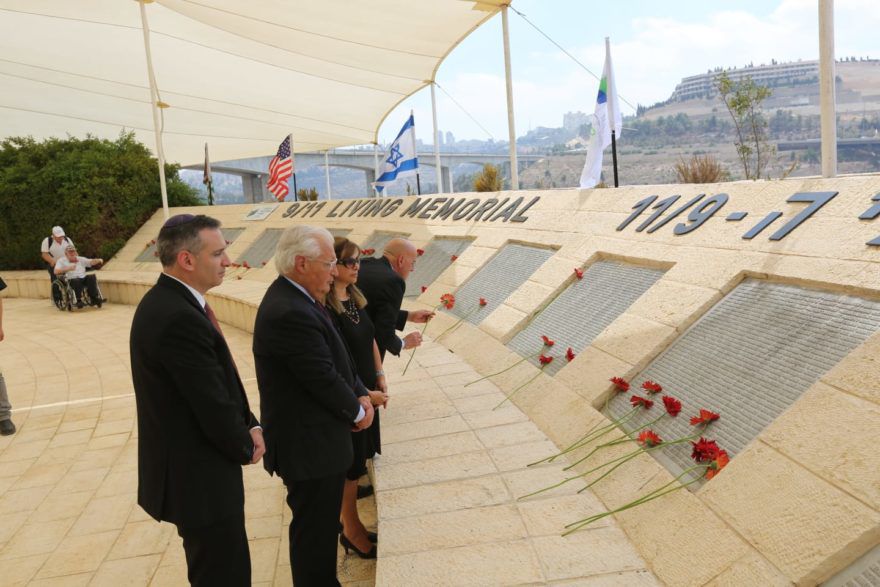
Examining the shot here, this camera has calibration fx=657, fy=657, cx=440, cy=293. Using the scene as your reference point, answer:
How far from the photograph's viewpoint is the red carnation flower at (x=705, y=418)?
3.09m

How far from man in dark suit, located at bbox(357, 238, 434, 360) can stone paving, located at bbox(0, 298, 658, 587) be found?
0.67m

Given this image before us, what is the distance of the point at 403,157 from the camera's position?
1428cm

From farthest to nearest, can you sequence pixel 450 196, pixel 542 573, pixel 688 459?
pixel 450 196
pixel 688 459
pixel 542 573

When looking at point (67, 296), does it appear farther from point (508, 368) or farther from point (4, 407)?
point (508, 368)

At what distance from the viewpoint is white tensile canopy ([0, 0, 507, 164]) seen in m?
12.1

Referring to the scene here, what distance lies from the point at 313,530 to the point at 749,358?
2260 millimetres

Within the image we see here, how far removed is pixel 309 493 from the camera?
282cm

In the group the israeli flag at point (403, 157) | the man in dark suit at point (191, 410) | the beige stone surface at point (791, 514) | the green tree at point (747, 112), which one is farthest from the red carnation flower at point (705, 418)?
the green tree at point (747, 112)

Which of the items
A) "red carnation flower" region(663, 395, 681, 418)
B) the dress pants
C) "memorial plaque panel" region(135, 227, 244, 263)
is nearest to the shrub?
"red carnation flower" region(663, 395, 681, 418)

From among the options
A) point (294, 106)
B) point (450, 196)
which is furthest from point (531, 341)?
point (294, 106)

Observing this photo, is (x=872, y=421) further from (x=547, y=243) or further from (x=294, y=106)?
(x=294, y=106)

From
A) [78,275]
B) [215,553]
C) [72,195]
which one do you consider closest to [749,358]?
[215,553]

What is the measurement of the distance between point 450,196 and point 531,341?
18.3 feet

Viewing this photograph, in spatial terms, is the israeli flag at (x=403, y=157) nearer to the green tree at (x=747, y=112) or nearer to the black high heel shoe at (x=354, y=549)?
the green tree at (x=747, y=112)
